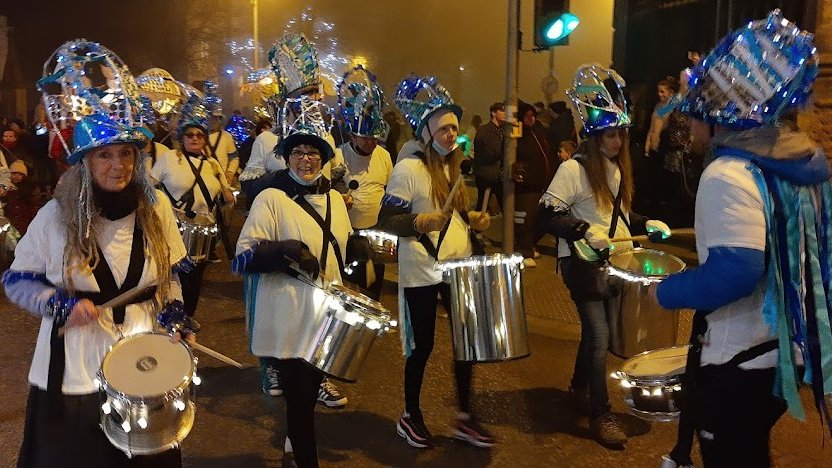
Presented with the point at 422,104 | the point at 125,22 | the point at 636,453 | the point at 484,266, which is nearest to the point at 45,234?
the point at 484,266

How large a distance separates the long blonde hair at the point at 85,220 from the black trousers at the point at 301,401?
35.7 inches

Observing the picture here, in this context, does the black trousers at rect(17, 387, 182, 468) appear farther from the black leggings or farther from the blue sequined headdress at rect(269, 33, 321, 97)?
the blue sequined headdress at rect(269, 33, 321, 97)

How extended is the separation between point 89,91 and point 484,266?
7.05 feet

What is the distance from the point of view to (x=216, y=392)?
5719mm

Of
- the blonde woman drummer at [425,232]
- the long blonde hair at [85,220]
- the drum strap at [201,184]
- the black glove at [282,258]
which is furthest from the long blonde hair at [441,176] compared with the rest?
the drum strap at [201,184]

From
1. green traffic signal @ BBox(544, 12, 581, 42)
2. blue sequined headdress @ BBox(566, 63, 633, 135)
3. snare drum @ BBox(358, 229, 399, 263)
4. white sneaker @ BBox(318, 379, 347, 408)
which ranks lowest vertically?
white sneaker @ BBox(318, 379, 347, 408)

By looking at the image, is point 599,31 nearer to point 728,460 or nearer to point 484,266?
point 484,266

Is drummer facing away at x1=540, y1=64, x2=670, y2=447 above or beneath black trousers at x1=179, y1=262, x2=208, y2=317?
above

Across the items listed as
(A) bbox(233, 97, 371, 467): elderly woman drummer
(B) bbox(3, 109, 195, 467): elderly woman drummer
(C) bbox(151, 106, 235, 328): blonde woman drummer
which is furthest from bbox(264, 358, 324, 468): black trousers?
(C) bbox(151, 106, 235, 328): blonde woman drummer

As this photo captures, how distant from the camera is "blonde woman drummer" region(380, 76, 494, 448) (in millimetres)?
4496

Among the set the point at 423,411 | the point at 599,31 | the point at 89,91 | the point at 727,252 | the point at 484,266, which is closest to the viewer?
the point at 727,252

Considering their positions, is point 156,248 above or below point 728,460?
above

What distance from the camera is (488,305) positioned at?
4.16 metres

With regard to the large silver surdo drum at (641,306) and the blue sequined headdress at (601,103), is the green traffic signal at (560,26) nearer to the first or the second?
the blue sequined headdress at (601,103)
